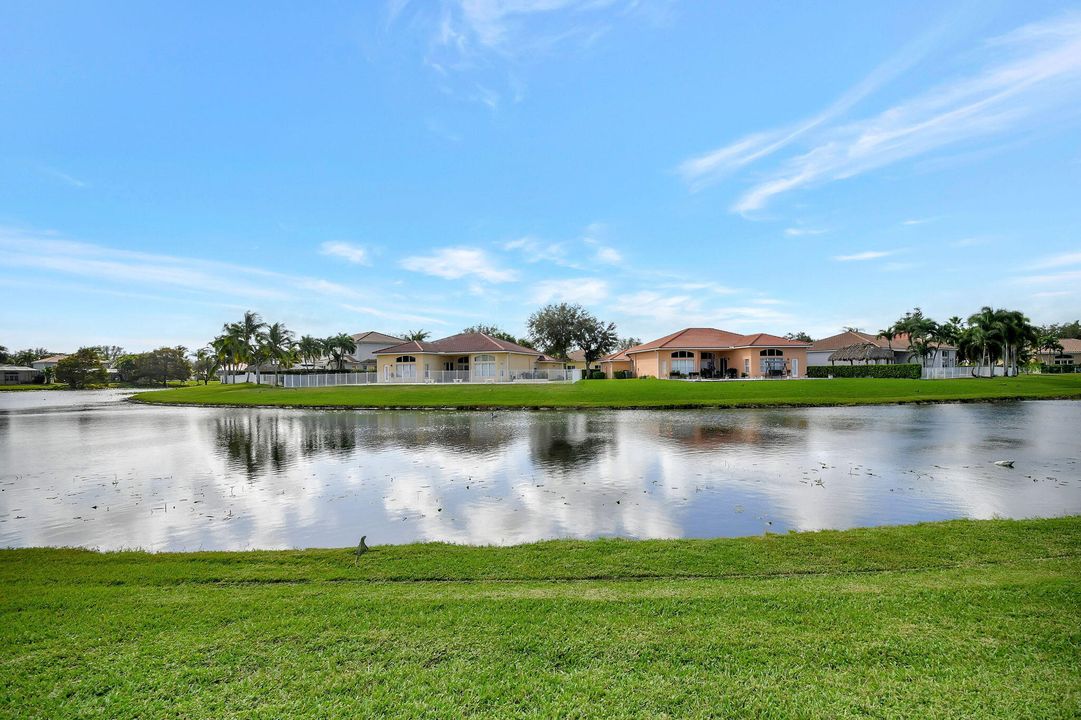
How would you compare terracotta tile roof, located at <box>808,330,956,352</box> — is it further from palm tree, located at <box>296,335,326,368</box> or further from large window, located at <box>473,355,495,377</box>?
palm tree, located at <box>296,335,326,368</box>

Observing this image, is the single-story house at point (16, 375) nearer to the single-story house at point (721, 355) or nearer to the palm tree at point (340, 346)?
the palm tree at point (340, 346)

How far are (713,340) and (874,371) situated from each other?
1590cm

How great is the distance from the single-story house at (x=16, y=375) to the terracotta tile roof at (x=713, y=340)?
10934cm

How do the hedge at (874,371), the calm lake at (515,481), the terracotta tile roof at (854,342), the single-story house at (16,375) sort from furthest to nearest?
the single-story house at (16,375), the terracotta tile roof at (854,342), the hedge at (874,371), the calm lake at (515,481)

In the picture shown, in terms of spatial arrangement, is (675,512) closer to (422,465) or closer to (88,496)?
(422,465)

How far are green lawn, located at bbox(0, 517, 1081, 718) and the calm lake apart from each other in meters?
2.25

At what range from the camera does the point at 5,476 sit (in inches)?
574

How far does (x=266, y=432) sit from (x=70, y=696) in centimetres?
2270

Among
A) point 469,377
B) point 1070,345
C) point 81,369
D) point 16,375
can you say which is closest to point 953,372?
point 469,377

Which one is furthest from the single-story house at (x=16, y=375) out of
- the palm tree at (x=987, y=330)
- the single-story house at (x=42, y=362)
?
the palm tree at (x=987, y=330)

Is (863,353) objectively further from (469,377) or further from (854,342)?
(469,377)

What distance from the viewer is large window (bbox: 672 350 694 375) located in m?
60.8

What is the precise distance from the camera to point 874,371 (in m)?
57.6

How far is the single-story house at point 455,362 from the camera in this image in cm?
5694
